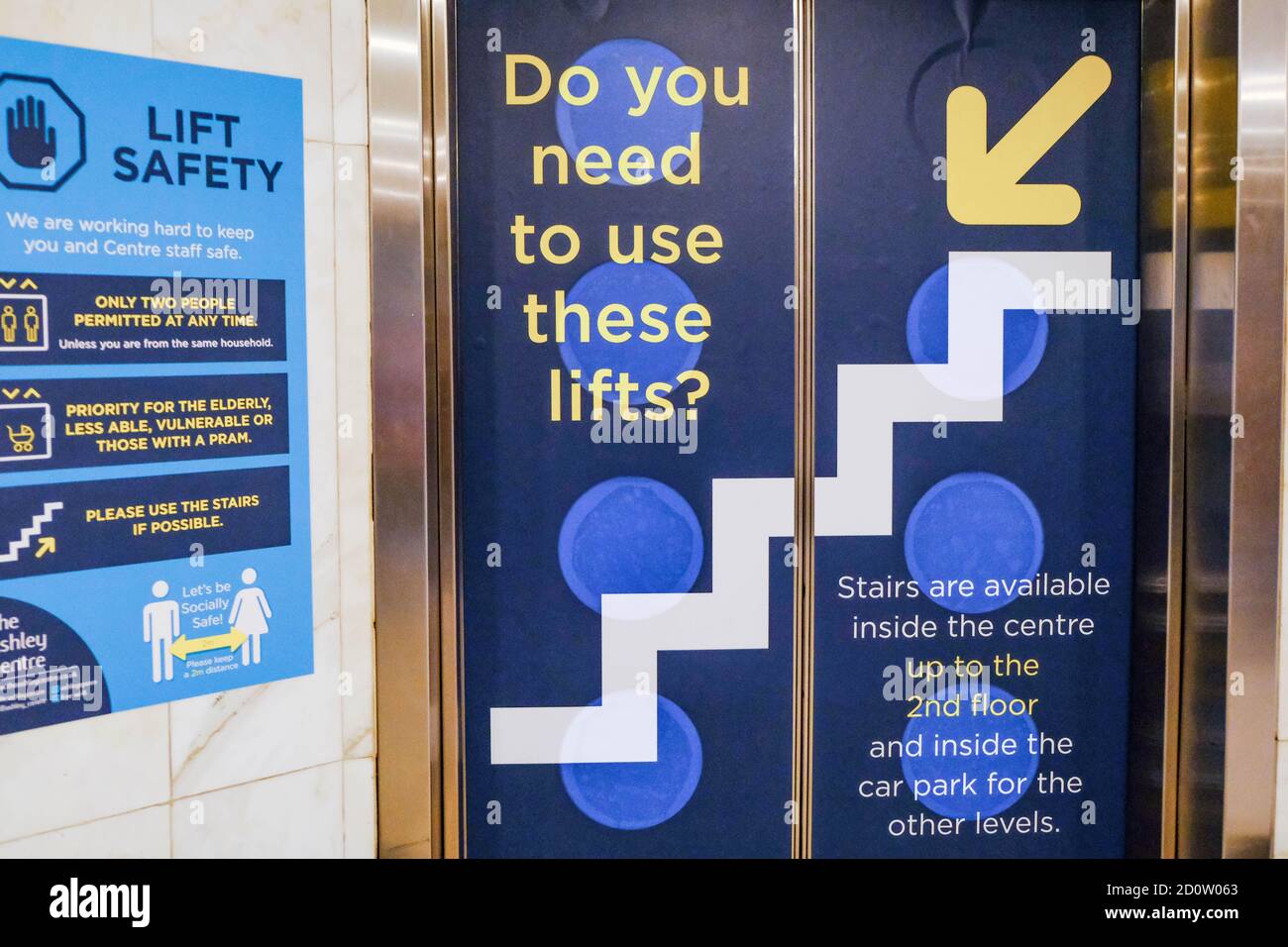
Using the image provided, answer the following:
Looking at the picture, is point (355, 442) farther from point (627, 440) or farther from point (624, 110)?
point (624, 110)

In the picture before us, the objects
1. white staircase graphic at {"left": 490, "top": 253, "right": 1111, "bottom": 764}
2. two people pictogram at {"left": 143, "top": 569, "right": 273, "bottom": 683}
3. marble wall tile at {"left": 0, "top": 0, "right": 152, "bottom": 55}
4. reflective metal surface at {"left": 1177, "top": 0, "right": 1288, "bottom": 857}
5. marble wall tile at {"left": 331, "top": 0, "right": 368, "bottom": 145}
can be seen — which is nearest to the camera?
marble wall tile at {"left": 0, "top": 0, "right": 152, "bottom": 55}

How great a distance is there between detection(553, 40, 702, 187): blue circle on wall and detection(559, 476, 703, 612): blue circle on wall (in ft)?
2.03

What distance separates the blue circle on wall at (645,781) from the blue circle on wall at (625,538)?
255 millimetres

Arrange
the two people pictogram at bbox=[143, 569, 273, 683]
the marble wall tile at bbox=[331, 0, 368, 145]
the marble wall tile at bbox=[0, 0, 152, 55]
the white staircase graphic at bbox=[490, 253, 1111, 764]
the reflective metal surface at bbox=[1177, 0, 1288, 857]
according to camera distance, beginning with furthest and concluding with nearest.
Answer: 1. the white staircase graphic at bbox=[490, 253, 1111, 764]
2. the reflective metal surface at bbox=[1177, 0, 1288, 857]
3. the marble wall tile at bbox=[331, 0, 368, 145]
4. the two people pictogram at bbox=[143, 569, 273, 683]
5. the marble wall tile at bbox=[0, 0, 152, 55]

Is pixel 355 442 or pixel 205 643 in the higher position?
pixel 355 442

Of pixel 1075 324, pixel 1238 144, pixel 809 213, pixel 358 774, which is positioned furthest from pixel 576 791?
pixel 1238 144

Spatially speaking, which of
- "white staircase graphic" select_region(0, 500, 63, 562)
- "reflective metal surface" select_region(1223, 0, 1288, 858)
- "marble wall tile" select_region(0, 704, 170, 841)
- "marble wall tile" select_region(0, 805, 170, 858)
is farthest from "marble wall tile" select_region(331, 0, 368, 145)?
"reflective metal surface" select_region(1223, 0, 1288, 858)

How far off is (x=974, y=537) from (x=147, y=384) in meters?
1.57

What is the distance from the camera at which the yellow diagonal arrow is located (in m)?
1.68

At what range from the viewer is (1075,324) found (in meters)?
2.00

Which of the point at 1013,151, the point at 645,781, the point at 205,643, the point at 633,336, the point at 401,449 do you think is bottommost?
the point at 645,781

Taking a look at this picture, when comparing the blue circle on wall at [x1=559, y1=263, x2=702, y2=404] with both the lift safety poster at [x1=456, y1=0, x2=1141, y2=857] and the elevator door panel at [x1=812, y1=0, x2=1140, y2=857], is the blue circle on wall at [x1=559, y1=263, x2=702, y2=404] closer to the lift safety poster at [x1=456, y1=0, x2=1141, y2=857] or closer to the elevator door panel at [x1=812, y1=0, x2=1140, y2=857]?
the lift safety poster at [x1=456, y1=0, x2=1141, y2=857]

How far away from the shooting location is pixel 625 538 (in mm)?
1963

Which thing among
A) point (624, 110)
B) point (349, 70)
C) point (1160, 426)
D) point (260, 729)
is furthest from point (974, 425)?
point (260, 729)
